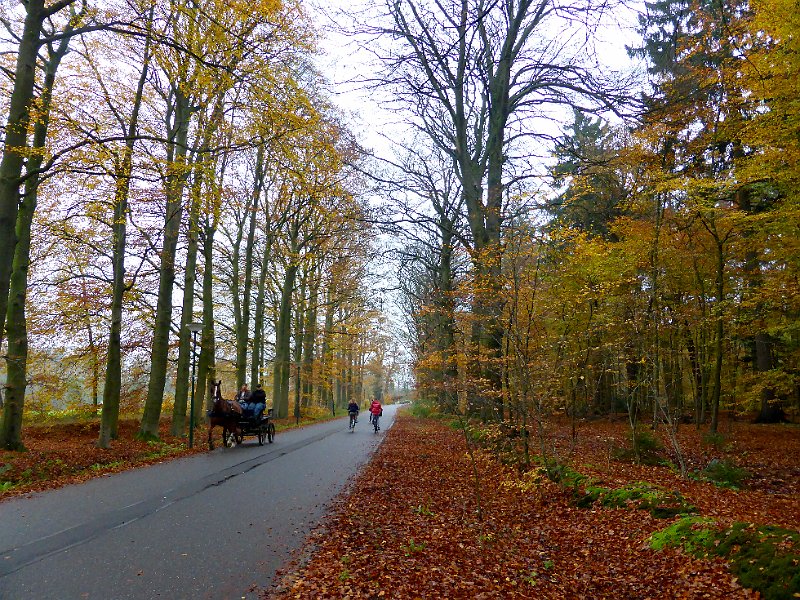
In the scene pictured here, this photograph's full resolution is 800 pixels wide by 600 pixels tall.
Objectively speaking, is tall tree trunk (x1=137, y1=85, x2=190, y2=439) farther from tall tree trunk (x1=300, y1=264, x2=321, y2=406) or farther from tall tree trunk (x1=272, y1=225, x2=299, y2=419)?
tall tree trunk (x1=300, y1=264, x2=321, y2=406)

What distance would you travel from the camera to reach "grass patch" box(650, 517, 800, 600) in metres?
4.00

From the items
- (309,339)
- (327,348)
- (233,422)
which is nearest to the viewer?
(233,422)

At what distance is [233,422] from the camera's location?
14773mm

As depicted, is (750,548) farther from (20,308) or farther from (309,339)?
(309,339)

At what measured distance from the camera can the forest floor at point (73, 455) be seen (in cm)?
906

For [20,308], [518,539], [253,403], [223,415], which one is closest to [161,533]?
[518,539]

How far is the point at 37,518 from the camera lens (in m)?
6.53

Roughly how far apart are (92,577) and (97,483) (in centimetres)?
532

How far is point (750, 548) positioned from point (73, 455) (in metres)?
12.6

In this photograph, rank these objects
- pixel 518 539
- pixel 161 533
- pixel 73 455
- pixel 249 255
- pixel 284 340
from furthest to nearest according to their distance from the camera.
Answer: pixel 284 340
pixel 249 255
pixel 73 455
pixel 518 539
pixel 161 533

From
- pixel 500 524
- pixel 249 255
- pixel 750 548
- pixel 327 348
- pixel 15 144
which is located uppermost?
pixel 249 255

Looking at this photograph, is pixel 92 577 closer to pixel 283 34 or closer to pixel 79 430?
pixel 283 34

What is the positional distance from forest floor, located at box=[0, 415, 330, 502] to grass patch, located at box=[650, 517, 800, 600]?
9.23m

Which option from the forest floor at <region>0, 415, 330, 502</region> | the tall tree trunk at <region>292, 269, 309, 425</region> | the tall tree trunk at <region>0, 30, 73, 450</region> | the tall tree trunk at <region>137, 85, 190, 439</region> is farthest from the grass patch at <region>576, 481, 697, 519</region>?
the tall tree trunk at <region>292, 269, 309, 425</region>
